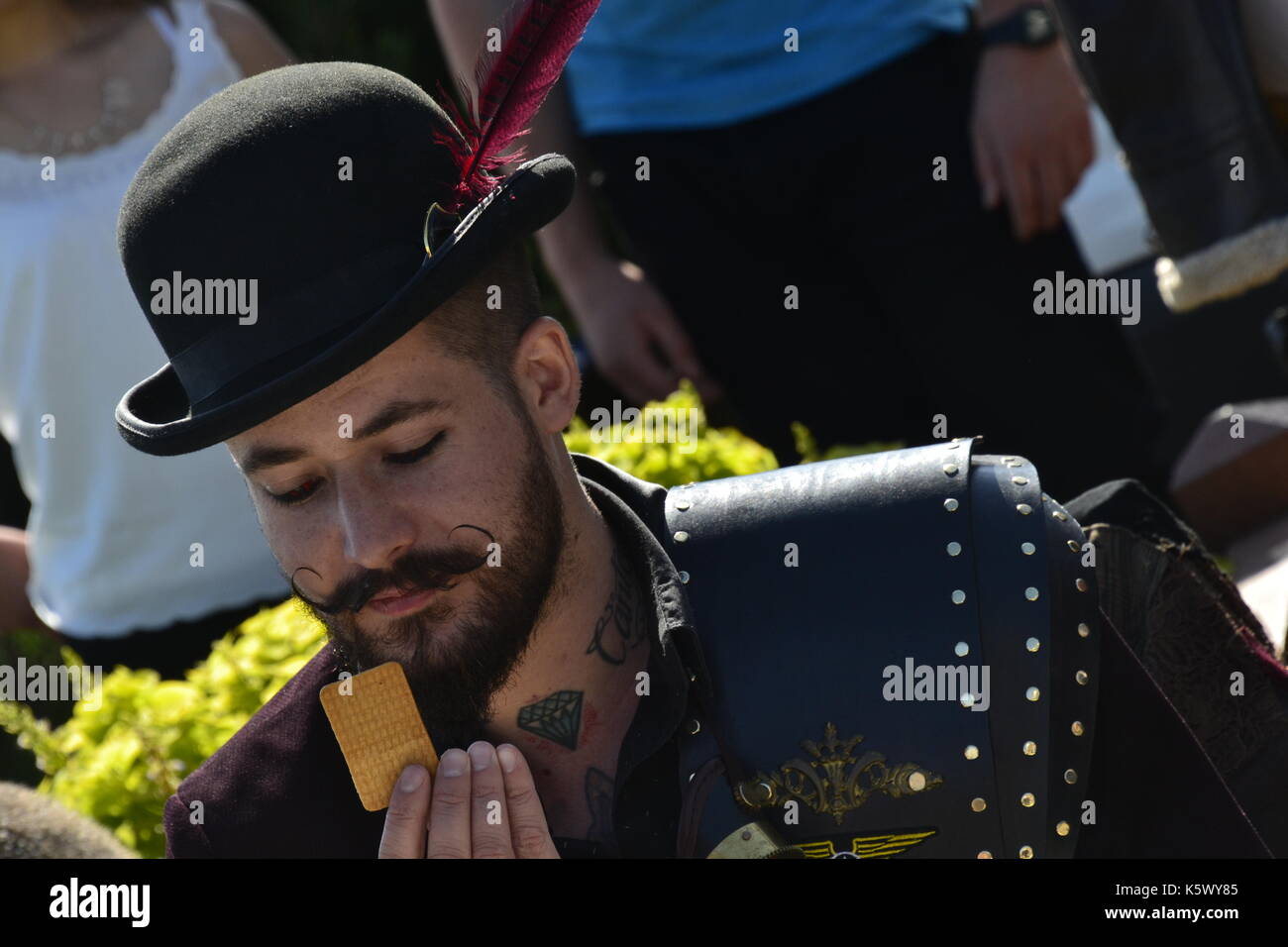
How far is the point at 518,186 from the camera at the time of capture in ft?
7.50

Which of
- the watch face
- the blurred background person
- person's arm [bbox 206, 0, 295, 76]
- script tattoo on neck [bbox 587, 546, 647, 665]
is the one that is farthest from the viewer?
person's arm [bbox 206, 0, 295, 76]

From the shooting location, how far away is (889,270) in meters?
3.68

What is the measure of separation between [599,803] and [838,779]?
35 centimetres

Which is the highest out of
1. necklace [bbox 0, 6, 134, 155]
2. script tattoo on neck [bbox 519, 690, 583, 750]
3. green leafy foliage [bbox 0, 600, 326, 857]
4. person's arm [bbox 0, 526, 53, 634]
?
necklace [bbox 0, 6, 134, 155]

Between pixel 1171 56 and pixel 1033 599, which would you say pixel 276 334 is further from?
pixel 1171 56

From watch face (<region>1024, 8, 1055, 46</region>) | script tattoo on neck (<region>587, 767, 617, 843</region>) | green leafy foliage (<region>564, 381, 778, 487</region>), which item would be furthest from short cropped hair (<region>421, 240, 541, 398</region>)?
watch face (<region>1024, 8, 1055, 46</region>)

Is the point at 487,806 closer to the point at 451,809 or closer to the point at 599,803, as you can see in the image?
the point at 451,809

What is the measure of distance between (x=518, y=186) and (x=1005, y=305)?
1.66 metres

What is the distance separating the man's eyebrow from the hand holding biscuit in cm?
45

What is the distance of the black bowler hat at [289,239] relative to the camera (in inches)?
86.5

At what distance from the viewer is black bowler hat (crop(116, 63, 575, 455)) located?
2197mm

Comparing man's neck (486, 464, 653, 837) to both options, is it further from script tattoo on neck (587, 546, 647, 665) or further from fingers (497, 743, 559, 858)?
fingers (497, 743, 559, 858)

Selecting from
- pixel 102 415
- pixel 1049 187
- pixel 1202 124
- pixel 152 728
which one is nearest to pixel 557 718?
pixel 152 728
